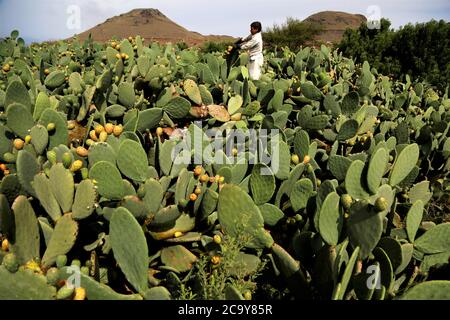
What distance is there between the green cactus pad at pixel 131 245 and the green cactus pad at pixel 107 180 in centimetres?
29

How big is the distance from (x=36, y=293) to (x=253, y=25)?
5301 millimetres

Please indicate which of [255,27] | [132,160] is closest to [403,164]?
[132,160]

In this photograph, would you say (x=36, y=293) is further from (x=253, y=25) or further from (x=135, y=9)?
(x=135, y=9)

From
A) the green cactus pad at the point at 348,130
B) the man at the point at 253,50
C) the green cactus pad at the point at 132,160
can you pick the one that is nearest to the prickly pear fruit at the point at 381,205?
the green cactus pad at the point at 132,160

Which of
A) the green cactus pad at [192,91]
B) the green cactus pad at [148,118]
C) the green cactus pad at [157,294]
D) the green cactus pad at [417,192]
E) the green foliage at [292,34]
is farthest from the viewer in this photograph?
the green foliage at [292,34]

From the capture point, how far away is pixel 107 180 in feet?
5.15

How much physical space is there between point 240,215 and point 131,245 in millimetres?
442

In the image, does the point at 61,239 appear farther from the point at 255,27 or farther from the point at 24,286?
the point at 255,27

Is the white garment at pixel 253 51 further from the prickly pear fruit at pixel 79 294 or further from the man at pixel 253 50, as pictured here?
the prickly pear fruit at pixel 79 294

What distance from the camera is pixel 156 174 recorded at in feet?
6.15

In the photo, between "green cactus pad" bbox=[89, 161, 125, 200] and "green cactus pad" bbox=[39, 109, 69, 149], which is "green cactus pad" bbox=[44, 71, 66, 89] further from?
"green cactus pad" bbox=[89, 161, 125, 200]

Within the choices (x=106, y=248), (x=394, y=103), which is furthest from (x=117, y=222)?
(x=394, y=103)

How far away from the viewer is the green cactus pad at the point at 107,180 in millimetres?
1544

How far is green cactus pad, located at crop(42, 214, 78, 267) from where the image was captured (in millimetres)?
1396
